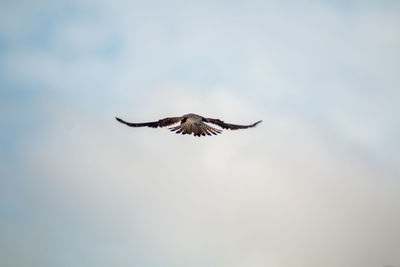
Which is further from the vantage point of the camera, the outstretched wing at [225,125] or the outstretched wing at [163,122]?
the outstretched wing at [225,125]

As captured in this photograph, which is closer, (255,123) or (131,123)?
(131,123)

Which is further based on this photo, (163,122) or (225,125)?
(225,125)

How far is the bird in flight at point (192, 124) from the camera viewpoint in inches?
903

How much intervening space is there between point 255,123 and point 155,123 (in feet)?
19.3

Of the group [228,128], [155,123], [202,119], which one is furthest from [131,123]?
[228,128]

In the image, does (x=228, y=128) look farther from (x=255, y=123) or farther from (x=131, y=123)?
(x=131, y=123)

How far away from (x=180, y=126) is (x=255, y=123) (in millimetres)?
4581

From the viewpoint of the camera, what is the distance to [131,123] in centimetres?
2247

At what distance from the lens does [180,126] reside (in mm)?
23328

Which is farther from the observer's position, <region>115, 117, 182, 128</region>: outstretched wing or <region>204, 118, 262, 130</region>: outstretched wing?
<region>204, 118, 262, 130</region>: outstretched wing

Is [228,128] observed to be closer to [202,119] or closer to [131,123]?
[202,119]

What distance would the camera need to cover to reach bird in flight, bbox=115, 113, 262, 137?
2294 cm

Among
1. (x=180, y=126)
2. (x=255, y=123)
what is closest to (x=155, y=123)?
(x=180, y=126)

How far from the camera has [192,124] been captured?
77.8 ft
